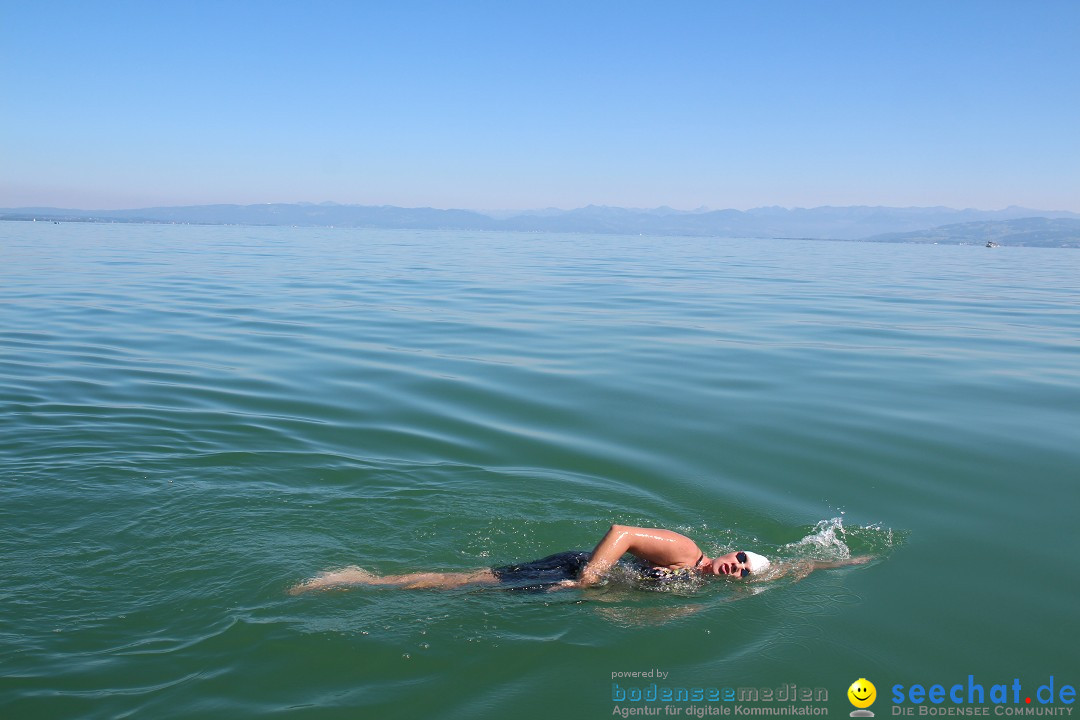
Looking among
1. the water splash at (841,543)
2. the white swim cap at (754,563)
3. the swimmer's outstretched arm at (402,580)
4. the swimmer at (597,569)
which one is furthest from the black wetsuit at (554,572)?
the water splash at (841,543)

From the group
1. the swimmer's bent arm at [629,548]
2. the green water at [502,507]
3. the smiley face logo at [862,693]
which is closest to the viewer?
the smiley face logo at [862,693]

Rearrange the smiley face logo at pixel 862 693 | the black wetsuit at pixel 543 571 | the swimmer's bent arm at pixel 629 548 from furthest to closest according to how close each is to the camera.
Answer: the black wetsuit at pixel 543 571 < the swimmer's bent arm at pixel 629 548 < the smiley face logo at pixel 862 693

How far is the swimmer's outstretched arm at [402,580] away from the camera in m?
5.92

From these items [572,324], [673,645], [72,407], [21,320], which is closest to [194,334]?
[21,320]

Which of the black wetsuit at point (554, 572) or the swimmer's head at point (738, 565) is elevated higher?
the swimmer's head at point (738, 565)

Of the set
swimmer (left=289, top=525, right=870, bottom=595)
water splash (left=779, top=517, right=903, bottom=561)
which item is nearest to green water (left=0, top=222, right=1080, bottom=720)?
water splash (left=779, top=517, right=903, bottom=561)

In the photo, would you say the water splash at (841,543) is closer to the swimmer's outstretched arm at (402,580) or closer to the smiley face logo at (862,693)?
the smiley face logo at (862,693)

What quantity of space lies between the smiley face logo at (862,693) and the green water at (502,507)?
94 millimetres

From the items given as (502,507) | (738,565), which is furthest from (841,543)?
(502,507)

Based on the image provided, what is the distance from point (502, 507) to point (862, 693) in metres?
3.85

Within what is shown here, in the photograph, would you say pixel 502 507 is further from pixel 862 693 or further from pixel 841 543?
pixel 862 693

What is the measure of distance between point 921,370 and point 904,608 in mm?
8956

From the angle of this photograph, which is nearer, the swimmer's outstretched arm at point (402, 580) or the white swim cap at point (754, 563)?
the swimmer's outstretched arm at point (402, 580)

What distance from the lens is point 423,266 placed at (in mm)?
37594
